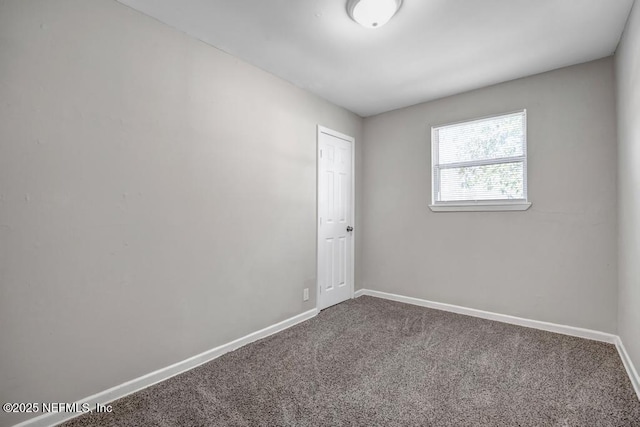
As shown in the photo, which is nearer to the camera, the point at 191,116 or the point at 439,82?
the point at 191,116

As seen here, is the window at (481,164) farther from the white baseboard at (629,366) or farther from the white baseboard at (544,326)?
the white baseboard at (629,366)

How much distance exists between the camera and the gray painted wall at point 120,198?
1550 millimetres

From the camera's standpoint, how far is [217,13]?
204cm

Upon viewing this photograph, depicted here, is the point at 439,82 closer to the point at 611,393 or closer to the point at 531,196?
the point at 531,196

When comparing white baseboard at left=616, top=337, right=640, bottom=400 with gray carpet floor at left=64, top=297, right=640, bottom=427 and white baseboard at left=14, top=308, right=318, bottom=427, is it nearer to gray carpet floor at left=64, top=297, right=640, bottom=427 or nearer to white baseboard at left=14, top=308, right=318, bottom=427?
gray carpet floor at left=64, top=297, right=640, bottom=427

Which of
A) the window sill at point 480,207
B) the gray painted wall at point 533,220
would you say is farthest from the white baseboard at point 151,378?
the window sill at point 480,207

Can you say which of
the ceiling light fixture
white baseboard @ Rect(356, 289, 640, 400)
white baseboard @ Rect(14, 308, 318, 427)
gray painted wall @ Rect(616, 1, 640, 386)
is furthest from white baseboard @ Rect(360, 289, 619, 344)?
the ceiling light fixture

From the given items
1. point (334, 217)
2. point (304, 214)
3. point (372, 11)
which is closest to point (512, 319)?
point (334, 217)

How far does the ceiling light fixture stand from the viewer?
1859 mm

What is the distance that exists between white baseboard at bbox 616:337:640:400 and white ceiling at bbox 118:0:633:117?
239 centimetres

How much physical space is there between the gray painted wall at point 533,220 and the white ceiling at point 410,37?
0.28 m

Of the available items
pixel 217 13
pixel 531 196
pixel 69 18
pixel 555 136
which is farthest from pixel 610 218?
pixel 69 18

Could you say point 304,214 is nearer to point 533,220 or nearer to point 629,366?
point 533,220

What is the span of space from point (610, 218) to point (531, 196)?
60 centimetres
